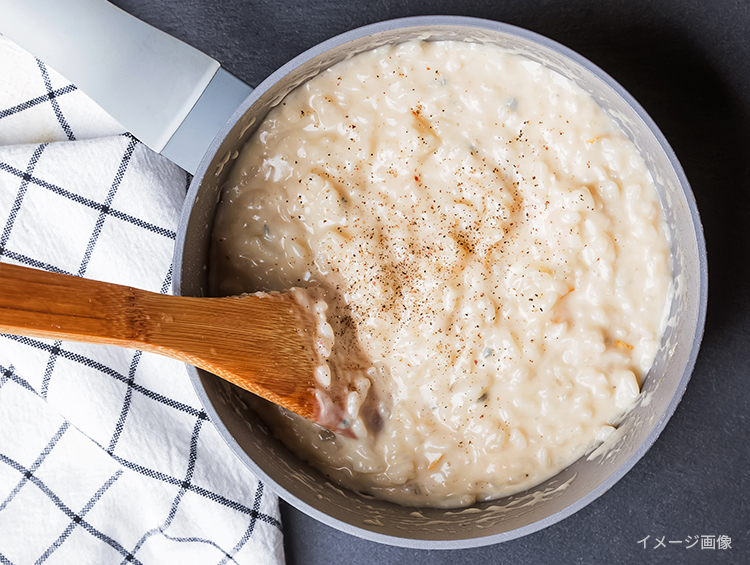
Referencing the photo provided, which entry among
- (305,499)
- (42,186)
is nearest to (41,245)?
(42,186)

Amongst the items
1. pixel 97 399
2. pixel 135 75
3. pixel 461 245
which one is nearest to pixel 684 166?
pixel 461 245

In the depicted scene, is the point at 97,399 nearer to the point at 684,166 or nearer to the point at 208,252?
the point at 208,252

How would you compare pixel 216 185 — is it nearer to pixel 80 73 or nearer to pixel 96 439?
pixel 80 73

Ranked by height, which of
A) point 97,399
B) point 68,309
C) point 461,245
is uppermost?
point 461,245

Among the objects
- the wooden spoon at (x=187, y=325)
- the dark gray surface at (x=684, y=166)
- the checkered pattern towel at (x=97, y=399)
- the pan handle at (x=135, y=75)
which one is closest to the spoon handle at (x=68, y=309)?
the wooden spoon at (x=187, y=325)

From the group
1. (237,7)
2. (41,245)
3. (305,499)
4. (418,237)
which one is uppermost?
(237,7)

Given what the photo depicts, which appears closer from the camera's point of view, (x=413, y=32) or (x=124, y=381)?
(x=413, y=32)

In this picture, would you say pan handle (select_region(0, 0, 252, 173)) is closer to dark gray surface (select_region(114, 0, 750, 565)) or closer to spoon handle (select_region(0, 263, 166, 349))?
dark gray surface (select_region(114, 0, 750, 565))
